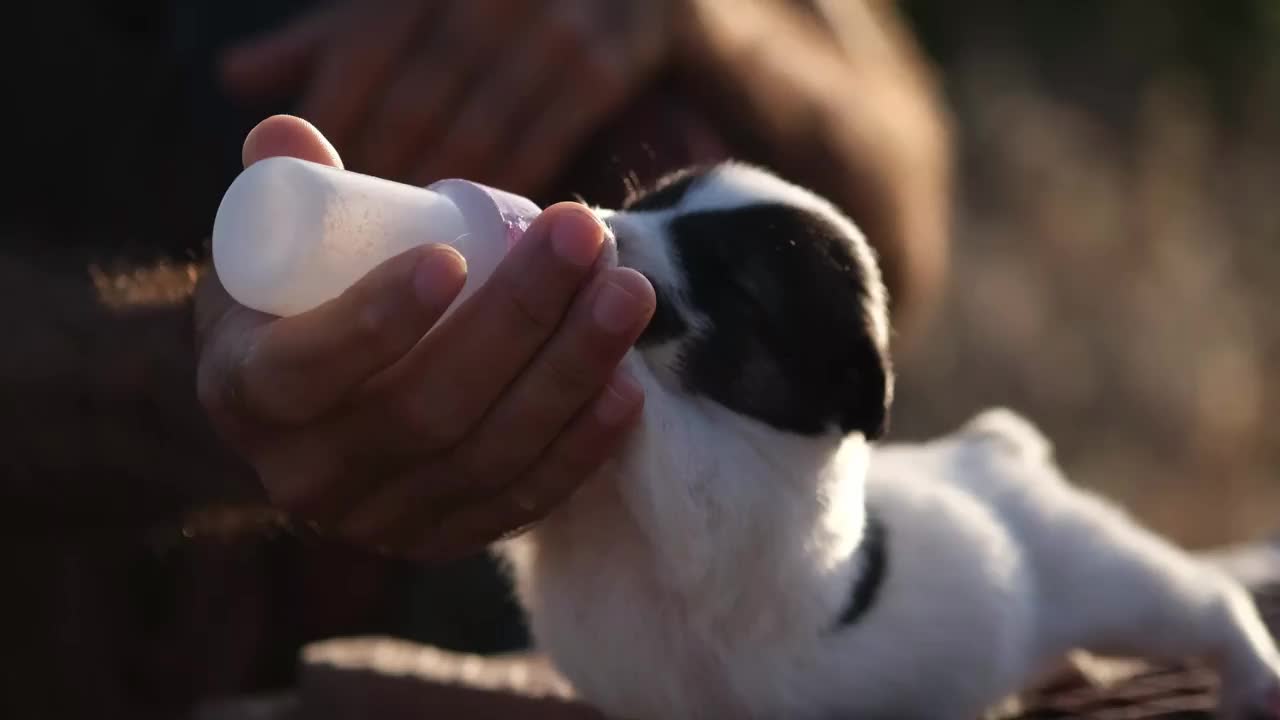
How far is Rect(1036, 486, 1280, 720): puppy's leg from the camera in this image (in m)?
1.05

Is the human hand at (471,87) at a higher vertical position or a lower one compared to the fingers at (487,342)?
lower

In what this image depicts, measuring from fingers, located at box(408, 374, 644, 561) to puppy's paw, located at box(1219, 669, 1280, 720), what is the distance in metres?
0.58

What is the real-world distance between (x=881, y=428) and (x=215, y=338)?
1.35 ft

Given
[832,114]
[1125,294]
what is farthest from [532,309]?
[1125,294]

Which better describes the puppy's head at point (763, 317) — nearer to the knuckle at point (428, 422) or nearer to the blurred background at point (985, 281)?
the knuckle at point (428, 422)

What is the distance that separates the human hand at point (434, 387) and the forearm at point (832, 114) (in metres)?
0.79

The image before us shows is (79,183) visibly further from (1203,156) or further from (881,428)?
(1203,156)

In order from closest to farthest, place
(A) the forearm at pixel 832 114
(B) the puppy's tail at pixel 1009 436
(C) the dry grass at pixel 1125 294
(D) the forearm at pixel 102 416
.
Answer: (B) the puppy's tail at pixel 1009 436 → (D) the forearm at pixel 102 416 → (A) the forearm at pixel 832 114 → (C) the dry grass at pixel 1125 294

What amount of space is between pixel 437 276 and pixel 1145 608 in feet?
2.18

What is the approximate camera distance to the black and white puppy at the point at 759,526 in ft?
2.74

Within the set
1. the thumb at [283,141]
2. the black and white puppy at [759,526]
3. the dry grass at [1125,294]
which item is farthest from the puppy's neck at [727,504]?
the dry grass at [1125,294]

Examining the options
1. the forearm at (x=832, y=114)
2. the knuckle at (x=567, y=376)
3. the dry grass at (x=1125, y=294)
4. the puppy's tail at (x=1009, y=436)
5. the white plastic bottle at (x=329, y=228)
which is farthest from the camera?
the dry grass at (x=1125, y=294)

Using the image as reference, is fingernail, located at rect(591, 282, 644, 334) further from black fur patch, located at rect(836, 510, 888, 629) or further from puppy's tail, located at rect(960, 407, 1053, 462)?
puppy's tail, located at rect(960, 407, 1053, 462)

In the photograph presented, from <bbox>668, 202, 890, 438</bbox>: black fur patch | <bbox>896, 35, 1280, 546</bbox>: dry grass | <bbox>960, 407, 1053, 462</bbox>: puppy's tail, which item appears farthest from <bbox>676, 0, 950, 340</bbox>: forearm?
<bbox>896, 35, 1280, 546</bbox>: dry grass
